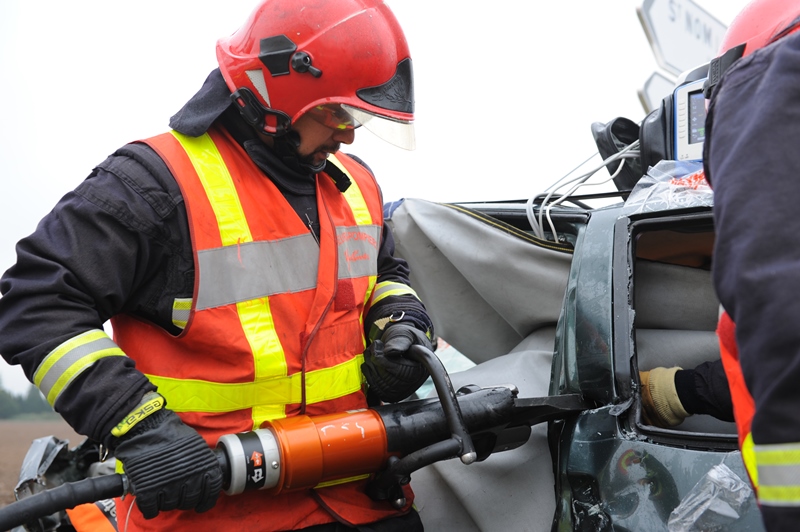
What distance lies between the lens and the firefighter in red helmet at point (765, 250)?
0.93m

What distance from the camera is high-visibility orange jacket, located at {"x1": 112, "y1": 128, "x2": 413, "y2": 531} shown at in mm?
1958

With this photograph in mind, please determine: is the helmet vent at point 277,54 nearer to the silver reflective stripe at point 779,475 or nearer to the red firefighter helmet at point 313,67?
the red firefighter helmet at point 313,67

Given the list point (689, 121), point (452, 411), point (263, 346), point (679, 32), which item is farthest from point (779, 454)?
point (679, 32)

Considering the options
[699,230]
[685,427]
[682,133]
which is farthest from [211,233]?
[682,133]

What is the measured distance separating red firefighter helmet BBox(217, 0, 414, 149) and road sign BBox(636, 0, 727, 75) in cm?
406

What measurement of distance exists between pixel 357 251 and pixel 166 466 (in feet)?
2.80

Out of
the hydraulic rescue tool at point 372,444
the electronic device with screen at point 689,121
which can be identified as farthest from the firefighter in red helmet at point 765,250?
the electronic device with screen at point 689,121

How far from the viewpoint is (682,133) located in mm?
2766

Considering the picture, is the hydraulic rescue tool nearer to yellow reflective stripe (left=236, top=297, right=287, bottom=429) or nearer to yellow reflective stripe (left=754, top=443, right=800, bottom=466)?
yellow reflective stripe (left=236, top=297, right=287, bottom=429)

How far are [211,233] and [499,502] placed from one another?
1123 mm

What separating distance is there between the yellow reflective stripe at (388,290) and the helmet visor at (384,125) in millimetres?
477

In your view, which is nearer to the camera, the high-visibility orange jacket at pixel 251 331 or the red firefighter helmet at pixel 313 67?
the high-visibility orange jacket at pixel 251 331

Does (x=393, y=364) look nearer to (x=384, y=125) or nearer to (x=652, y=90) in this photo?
(x=384, y=125)

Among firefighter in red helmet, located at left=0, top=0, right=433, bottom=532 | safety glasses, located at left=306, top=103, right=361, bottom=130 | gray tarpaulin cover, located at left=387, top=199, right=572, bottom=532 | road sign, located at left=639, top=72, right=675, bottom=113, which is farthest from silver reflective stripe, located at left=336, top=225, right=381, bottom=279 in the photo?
road sign, located at left=639, top=72, right=675, bottom=113
